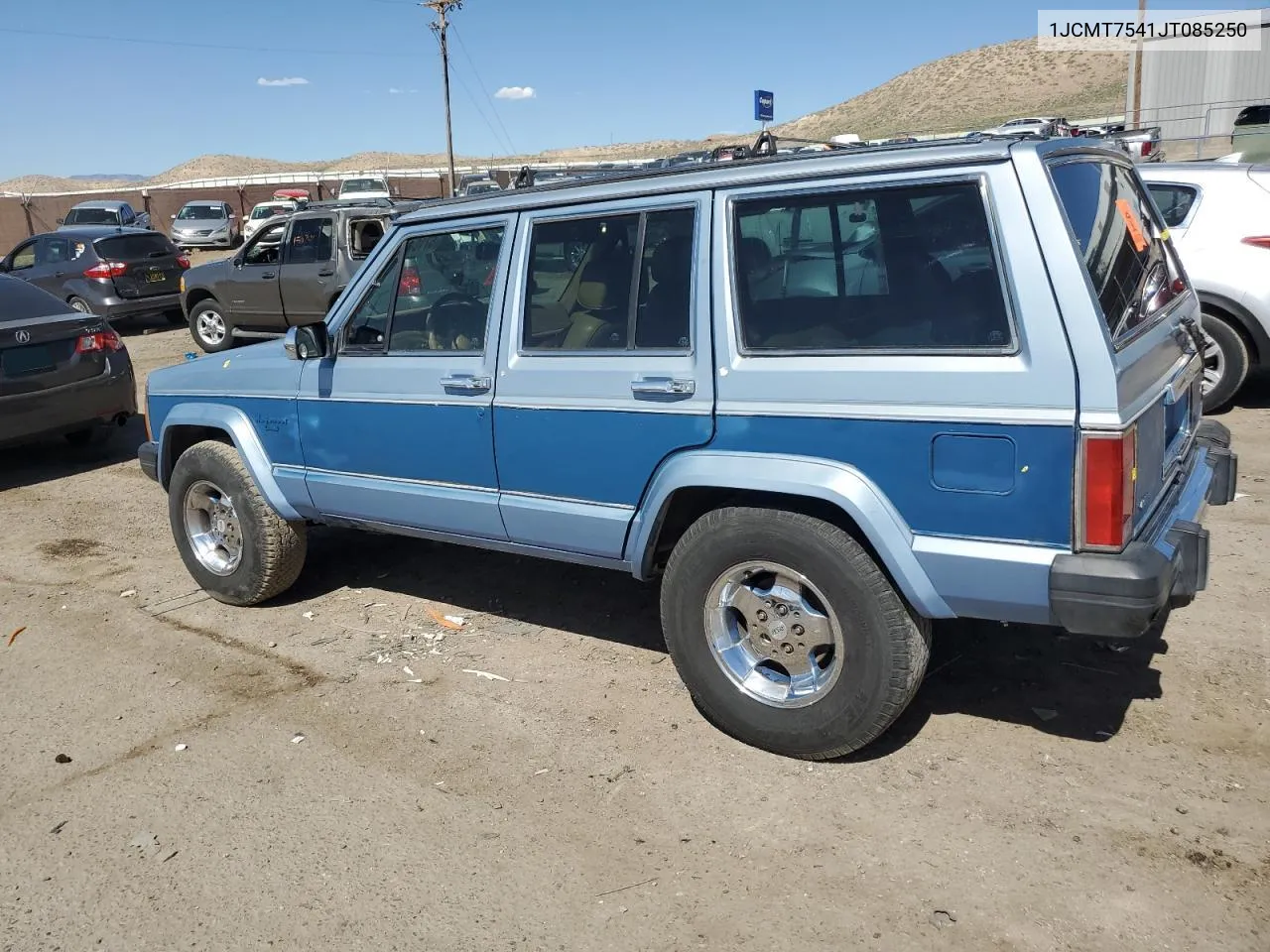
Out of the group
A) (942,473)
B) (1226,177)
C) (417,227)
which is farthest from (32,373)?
(1226,177)

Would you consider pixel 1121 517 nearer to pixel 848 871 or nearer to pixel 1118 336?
pixel 1118 336

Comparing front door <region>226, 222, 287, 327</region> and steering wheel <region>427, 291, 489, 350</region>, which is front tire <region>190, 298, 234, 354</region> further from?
steering wheel <region>427, 291, 489, 350</region>

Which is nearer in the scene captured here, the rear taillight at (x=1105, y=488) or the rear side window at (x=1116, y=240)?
the rear taillight at (x=1105, y=488)

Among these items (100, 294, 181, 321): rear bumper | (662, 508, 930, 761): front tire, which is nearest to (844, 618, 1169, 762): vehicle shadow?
(662, 508, 930, 761): front tire

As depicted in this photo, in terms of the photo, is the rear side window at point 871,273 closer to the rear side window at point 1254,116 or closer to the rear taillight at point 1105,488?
the rear taillight at point 1105,488

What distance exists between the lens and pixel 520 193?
4359mm

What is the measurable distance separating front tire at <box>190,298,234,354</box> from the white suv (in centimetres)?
1137

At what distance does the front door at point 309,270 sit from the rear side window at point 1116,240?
34.0 feet

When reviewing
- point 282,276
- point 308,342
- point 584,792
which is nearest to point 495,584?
point 308,342

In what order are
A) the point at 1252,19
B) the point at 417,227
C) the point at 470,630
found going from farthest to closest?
1. the point at 1252,19
2. the point at 470,630
3. the point at 417,227

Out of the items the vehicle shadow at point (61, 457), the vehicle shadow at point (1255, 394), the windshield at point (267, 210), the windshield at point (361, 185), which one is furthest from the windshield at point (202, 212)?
the vehicle shadow at point (1255, 394)

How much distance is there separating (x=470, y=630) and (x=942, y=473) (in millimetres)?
2678

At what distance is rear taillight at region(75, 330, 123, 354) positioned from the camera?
8680mm

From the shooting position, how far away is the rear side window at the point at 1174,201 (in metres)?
7.81
